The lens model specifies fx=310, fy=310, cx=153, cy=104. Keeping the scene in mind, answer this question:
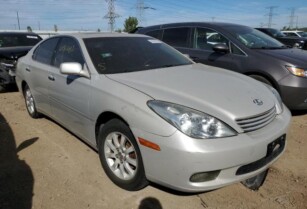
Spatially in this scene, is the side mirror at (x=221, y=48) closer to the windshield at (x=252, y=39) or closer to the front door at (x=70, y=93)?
the windshield at (x=252, y=39)

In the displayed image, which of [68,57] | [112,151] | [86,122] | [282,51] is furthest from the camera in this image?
[282,51]

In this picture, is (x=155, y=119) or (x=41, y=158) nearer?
(x=155, y=119)

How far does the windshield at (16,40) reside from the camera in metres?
9.12

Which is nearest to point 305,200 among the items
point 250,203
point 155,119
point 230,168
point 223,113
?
point 250,203

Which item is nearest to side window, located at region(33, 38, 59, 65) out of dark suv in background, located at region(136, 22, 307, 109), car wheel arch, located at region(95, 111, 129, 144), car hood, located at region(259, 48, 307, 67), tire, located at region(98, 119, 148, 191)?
car wheel arch, located at region(95, 111, 129, 144)

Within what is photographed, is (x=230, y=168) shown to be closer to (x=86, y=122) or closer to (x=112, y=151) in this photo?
(x=112, y=151)

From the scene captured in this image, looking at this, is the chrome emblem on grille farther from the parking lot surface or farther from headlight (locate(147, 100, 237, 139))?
the parking lot surface

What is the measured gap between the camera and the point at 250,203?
2818 mm

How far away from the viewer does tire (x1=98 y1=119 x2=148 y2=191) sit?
9.13 feet

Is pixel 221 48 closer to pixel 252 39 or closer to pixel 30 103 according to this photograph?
pixel 252 39

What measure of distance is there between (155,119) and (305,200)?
1.63 meters

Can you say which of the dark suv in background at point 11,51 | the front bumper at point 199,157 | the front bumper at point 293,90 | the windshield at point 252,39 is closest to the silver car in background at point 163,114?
the front bumper at point 199,157

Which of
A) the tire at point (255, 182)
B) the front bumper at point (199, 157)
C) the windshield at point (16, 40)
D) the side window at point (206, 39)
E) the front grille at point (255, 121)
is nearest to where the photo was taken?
the front bumper at point (199, 157)

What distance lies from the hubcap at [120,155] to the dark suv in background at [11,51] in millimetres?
5398
